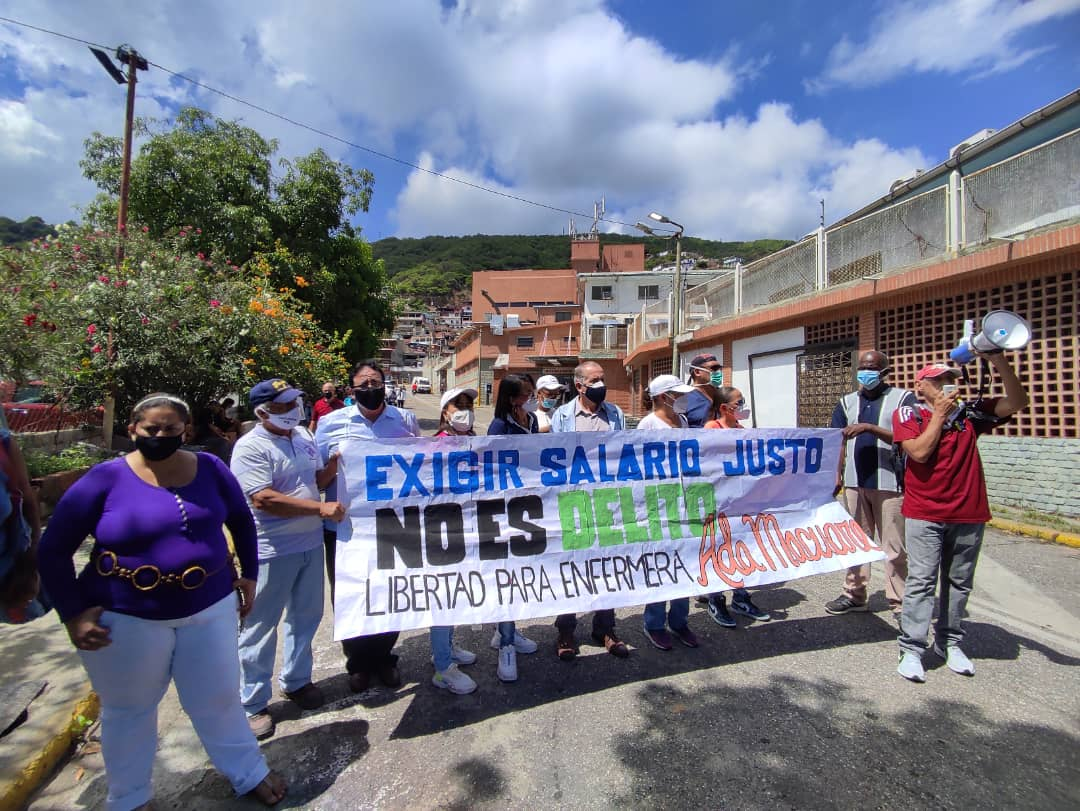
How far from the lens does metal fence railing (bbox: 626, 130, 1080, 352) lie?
7.75m

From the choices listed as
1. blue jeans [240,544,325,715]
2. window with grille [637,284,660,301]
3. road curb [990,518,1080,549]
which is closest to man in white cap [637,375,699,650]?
blue jeans [240,544,325,715]

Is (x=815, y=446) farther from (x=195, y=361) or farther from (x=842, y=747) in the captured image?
(x=195, y=361)

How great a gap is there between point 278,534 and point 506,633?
1.45m

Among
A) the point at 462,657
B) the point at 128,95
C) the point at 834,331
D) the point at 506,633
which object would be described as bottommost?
the point at 462,657

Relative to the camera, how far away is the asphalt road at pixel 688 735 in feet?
8.02

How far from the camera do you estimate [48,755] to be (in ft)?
9.02

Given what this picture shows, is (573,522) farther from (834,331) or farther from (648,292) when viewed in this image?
(648,292)

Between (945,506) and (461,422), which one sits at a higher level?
(461,422)

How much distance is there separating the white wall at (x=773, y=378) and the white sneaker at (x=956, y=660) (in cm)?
1007

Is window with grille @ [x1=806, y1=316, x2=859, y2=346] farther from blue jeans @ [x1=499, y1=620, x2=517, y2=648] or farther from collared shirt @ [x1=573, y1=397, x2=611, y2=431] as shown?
blue jeans @ [x1=499, y1=620, x2=517, y2=648]

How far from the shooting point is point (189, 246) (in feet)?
48.6

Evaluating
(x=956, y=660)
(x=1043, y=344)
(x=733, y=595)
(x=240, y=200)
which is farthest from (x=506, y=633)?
→ (x=240, y=200)

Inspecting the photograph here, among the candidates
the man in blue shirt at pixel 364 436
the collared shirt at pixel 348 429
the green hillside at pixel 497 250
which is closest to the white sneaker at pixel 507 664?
the man in blue shirt at pixel 364 436

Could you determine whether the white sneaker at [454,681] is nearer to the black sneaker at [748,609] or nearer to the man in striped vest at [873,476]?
the black sneaker at [748,609]
